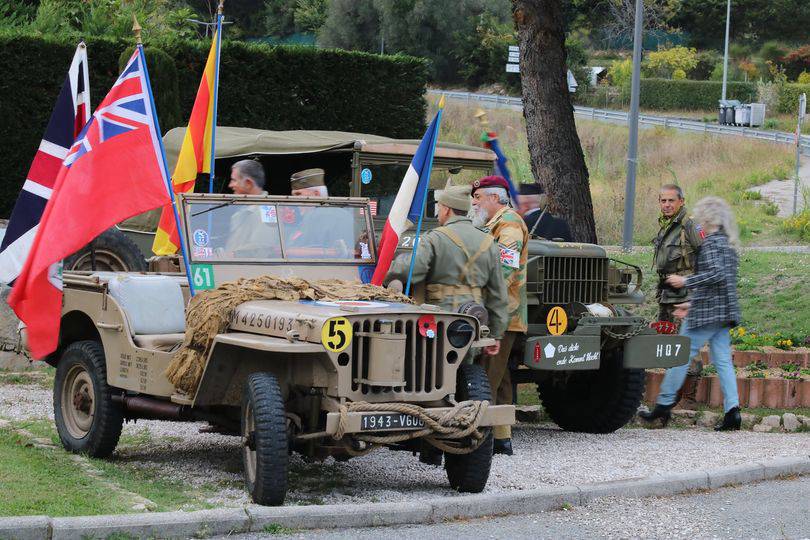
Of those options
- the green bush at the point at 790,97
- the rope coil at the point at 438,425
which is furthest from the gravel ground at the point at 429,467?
the green bush at the point at 790,97

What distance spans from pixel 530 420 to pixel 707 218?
2.35 metres

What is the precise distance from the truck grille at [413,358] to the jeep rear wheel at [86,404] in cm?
214

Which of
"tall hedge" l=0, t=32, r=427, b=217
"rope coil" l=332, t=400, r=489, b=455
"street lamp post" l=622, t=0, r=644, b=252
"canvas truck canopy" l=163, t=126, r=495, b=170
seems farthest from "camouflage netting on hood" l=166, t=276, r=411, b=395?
"street lamp post" l=622, t=0, r=644, b=252

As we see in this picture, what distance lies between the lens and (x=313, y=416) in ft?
22.6

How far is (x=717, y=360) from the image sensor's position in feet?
32.6

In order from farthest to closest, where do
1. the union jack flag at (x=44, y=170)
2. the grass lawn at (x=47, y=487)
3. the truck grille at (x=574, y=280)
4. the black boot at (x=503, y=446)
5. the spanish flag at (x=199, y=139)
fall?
the spanish flag at (x=199, y=139), the truck grille at (x=574, y=280), the black boot at (x=503, y=446), the union jack flag at (x=44, y=170), the grass lawn at (x=47, y=487)

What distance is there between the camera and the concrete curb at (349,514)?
5.74m

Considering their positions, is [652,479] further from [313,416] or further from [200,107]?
[200,107]

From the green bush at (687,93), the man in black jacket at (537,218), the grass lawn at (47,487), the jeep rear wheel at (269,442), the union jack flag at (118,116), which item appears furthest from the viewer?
the green bush at (687,93)

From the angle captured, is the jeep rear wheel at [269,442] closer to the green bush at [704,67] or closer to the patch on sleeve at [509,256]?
the patch on sleeve at [509,256]

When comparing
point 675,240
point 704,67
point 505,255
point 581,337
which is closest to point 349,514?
point 505,255

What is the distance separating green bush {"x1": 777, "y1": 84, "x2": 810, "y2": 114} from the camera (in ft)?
197

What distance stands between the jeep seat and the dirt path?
26.0 m

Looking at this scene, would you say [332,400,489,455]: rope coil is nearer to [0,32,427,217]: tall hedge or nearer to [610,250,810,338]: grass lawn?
[610,250,810,338]: grass lawn
